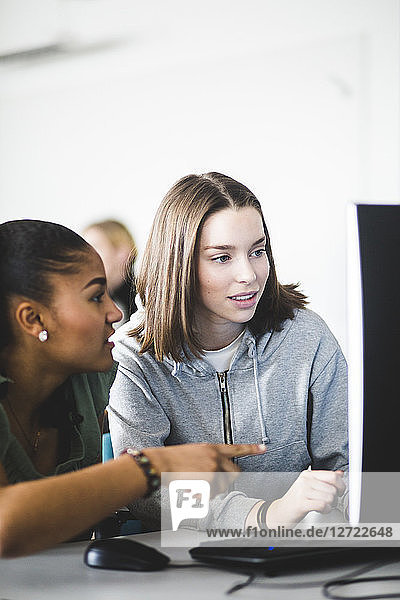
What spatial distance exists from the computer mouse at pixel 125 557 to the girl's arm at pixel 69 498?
0.11ft

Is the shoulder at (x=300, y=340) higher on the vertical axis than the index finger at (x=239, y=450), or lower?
higher

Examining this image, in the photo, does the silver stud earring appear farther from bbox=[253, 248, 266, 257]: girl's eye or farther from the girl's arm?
bbox=[253, 248, 266, 257]: girl's eye

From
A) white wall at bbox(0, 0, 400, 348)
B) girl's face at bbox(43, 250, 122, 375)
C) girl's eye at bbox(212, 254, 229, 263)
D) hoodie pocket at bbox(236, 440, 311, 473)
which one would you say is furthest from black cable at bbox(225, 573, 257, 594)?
white wall at bbox(0, 0, 400, 348)

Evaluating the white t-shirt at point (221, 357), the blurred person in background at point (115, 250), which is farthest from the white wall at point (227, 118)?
the white t-shirt at point (221, 357)

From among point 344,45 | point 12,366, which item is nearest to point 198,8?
point 344,45

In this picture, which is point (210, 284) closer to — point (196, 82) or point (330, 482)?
point (330, 482)

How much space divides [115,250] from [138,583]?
216 cm

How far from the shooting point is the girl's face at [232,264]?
4.30ft

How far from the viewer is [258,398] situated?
1333 millimetres

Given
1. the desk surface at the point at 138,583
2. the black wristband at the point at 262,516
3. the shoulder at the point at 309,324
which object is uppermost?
the shoulder at the point at 309,324

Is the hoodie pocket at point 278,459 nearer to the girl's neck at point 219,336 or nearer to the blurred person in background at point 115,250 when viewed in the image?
the girl's neck at point 219,336

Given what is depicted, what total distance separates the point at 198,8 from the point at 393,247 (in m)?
2.59

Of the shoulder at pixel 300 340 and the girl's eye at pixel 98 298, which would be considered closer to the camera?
the girl's eye at pixel 98 298

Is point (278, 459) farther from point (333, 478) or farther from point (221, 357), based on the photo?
point (333, 478)
